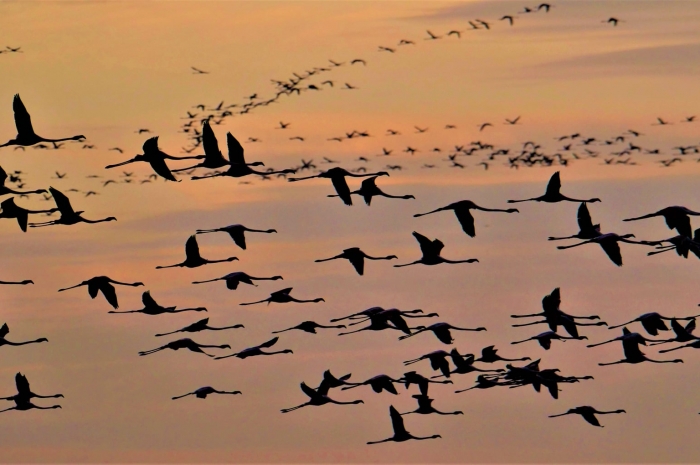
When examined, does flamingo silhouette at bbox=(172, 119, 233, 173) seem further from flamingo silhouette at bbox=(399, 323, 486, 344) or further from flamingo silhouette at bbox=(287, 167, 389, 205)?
flamingo silhouette at bbox=(399, 323, 486, 344)

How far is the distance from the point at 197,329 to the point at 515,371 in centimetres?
1058

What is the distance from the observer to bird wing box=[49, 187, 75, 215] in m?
65.6

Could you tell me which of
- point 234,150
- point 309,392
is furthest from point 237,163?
point 309,392

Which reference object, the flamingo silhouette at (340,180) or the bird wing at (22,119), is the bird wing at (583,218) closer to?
the flamingo silhouette at (340,180)

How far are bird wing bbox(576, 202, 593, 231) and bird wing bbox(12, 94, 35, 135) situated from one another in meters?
17.5

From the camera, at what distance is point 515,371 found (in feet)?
233

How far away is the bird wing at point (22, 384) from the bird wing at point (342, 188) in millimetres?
13868

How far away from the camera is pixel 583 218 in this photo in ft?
220

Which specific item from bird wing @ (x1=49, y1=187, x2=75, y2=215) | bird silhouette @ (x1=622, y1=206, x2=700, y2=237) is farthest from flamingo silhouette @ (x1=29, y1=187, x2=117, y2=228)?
bird silhouette @ (x1=622, y1=206, x2=700, y2=237)

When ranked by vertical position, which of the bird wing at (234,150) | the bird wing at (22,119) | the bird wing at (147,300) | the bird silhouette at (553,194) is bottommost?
the bird wing at (147,300)

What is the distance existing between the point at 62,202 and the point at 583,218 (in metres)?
16.1

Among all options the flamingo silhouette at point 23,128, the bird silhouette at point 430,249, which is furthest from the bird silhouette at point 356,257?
the flamingo silhouette at point 23,128

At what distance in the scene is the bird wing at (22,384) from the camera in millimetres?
71312

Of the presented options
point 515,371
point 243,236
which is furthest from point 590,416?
point 243,236
